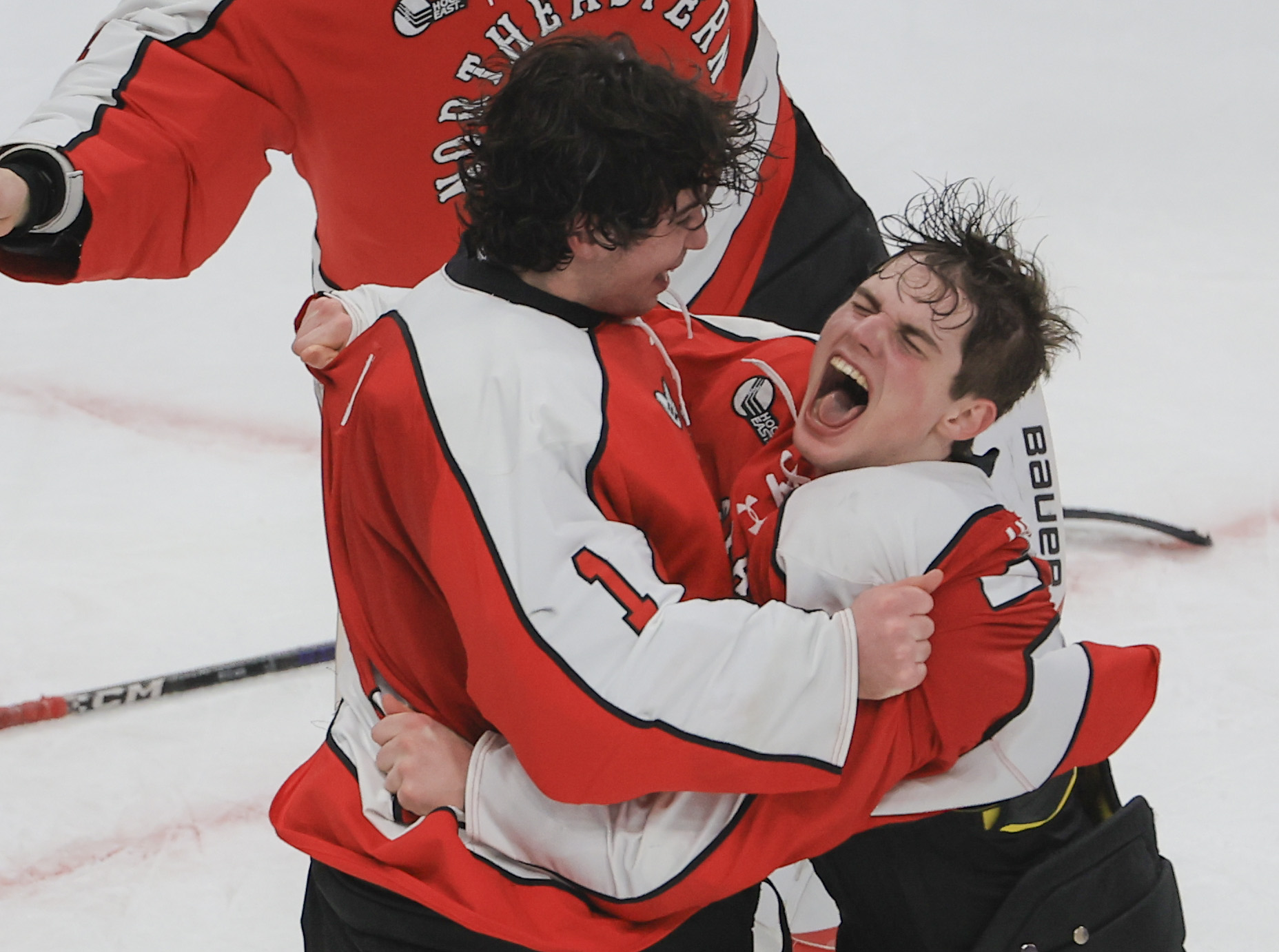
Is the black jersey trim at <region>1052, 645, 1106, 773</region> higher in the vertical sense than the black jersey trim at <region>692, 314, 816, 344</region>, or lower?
lower

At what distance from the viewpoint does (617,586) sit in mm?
853

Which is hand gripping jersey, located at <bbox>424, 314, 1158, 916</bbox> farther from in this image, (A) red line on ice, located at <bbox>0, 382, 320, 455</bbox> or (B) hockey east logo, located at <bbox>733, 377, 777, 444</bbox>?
(A) red line on ice, located at <bbox>0, 382, 320, 455</bbox>

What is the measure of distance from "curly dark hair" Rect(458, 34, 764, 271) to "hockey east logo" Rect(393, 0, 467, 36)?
45 centimetres

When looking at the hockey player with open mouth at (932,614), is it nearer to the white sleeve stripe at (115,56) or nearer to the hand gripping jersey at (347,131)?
the hand gripping jersey at (347,131)

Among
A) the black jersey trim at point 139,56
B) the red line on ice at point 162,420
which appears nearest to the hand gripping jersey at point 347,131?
the black jersey trim at point 139,56

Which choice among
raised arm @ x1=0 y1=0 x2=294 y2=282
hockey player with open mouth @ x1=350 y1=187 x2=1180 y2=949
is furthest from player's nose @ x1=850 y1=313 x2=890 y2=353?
raised arm @ x1=0 y1=0 x2=294 y2=282

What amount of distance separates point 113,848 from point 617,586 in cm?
121

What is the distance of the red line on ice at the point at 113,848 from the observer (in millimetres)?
1720

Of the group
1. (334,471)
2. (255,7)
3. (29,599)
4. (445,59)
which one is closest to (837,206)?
(445,59)

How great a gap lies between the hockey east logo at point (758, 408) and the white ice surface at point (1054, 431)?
2.99ft

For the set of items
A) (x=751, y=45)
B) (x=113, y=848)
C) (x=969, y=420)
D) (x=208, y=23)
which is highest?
(x=751, y=45)

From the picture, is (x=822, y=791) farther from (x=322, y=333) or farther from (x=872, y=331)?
(x=322, y=333)

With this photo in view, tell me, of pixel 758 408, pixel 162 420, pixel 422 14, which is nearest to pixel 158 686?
pixel 162 420

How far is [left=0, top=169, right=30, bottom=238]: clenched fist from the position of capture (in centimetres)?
117
